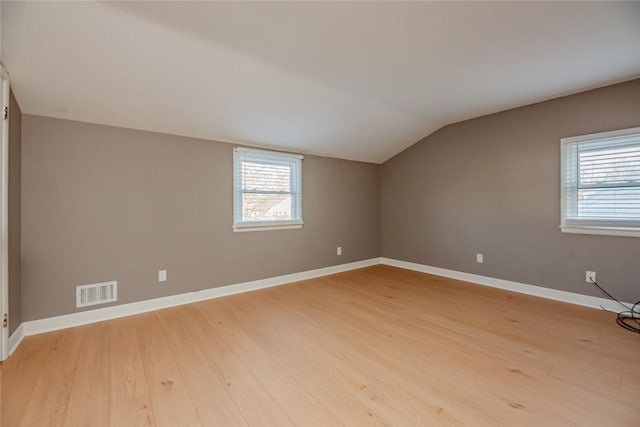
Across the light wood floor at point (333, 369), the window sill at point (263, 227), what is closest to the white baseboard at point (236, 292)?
the light wood floor at point (333, 369)

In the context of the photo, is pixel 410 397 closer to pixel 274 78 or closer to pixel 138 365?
pixel 138 365

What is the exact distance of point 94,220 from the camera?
2713 millimetres

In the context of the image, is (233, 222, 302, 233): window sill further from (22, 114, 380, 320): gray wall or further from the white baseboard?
the white baseboard

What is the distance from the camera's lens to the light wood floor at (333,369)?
1.50 metres

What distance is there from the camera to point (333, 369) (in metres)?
1.93

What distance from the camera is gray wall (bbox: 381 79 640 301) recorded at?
2.97 m

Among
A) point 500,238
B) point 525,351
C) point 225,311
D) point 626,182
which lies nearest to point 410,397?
point 525,351

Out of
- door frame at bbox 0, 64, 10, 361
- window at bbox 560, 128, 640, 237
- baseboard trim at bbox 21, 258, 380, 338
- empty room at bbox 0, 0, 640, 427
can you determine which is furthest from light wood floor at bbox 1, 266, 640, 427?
window at bbox 560, 128, 640, 237

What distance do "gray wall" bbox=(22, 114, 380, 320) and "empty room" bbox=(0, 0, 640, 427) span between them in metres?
0.02

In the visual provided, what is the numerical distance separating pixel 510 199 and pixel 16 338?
536 centimetres

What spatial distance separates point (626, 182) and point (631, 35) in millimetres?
1556

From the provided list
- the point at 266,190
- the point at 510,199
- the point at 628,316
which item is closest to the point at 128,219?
the point at 266,190

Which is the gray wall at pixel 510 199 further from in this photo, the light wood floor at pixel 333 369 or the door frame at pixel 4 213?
the door frame at pixel 4 213

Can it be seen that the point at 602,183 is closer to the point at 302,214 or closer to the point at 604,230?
the point at 604,230
